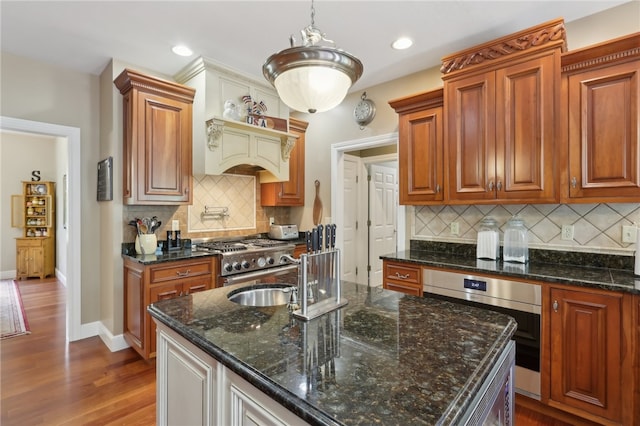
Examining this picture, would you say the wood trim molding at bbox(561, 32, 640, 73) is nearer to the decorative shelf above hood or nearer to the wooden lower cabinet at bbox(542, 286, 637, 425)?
the wooden lower cabinet at bbox(542, 286, 637, 425)

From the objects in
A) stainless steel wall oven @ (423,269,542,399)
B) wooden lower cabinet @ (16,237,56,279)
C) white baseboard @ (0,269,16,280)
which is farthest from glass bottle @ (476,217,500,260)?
white baseboard @ (0,269,16,280)

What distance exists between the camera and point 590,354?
191 cm

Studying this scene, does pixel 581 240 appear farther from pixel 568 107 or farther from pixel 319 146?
pixel 319 146

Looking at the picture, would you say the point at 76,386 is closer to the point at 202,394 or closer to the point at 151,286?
the point at 151,286

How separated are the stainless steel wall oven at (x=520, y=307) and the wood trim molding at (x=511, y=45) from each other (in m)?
1.68

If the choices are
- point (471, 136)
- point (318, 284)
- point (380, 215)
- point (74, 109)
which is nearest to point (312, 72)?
point (318, 284)

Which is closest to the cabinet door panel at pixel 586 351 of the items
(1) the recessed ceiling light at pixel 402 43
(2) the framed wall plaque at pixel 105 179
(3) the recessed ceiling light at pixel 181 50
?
(1) the recessed ceiling light at pixel 402 43

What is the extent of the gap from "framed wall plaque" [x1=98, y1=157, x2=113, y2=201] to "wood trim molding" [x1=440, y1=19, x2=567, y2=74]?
3229mm

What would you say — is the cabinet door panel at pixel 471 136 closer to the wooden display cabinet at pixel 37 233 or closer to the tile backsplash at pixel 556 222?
the tile backsplash at pixel 556 222

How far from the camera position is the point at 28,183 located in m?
6.39

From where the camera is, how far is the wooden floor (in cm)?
210

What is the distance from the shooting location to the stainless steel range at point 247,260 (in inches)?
124

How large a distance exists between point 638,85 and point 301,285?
2.43m

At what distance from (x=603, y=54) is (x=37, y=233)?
884cm
